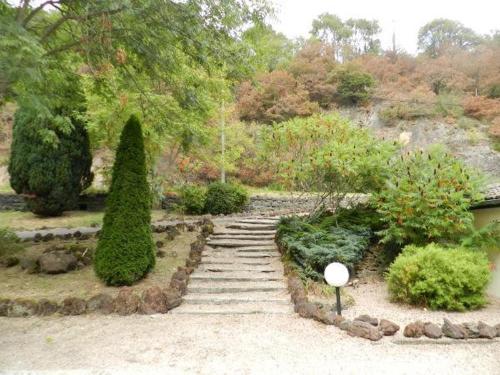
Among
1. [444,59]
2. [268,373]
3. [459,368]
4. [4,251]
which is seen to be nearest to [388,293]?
[459,368]

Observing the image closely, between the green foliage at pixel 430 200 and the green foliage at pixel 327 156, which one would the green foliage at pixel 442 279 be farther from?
the green foliage at pixel 327 156

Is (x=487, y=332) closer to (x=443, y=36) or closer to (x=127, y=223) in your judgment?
(x=127, y=223)

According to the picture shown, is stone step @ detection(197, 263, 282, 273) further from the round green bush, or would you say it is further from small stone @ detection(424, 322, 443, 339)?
the round green bush

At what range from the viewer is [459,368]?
3.49m

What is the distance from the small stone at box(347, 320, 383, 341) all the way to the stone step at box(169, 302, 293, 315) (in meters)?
1.03

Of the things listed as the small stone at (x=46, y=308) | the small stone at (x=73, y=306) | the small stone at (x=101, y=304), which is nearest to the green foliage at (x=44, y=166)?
the small stone at (x=46, y=308)

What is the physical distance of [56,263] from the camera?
632 centimetres

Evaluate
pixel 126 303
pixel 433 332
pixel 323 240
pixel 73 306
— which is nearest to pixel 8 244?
pixel 73 306

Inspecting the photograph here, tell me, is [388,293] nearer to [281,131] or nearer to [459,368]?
[459,368]

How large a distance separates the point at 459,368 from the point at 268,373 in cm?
185

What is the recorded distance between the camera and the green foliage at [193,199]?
12.1 m

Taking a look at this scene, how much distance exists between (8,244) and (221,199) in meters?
6.36

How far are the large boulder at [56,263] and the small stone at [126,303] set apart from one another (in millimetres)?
1800

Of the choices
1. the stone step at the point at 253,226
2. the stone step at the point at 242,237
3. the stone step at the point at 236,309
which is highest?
the stone step at the point at 253,226
